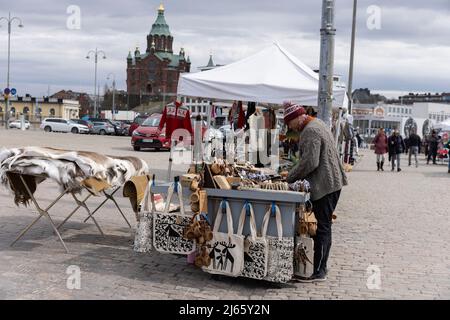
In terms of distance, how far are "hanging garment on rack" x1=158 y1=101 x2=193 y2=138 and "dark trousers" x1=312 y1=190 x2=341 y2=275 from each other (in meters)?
4.27

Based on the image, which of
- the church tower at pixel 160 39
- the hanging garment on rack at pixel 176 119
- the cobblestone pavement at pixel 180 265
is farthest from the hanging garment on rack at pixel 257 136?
the church tower at pixel 160 39

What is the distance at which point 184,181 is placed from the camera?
6.73 m

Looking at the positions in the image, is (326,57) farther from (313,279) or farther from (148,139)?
(148,139)

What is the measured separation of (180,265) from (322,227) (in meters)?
1.66

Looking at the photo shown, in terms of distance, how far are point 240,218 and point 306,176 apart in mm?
804

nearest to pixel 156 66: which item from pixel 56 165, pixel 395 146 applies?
pixel 395 146

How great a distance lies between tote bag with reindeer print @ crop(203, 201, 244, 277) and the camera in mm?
6117

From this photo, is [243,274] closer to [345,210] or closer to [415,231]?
[415,231]

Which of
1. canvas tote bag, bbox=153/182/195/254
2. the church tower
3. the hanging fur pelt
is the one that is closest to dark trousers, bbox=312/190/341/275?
canvas tote bag, bbox=153/182/195/254

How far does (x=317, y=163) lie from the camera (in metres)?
6.23

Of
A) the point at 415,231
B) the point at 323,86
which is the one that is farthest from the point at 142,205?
the point at 415,231

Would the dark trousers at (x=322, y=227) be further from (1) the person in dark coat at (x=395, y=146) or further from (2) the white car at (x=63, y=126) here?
(2) the white car at (x=63, y=126)

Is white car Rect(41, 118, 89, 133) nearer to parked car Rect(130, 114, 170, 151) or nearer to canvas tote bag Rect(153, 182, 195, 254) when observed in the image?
parked car Rect(130, 114, 170, 151)
